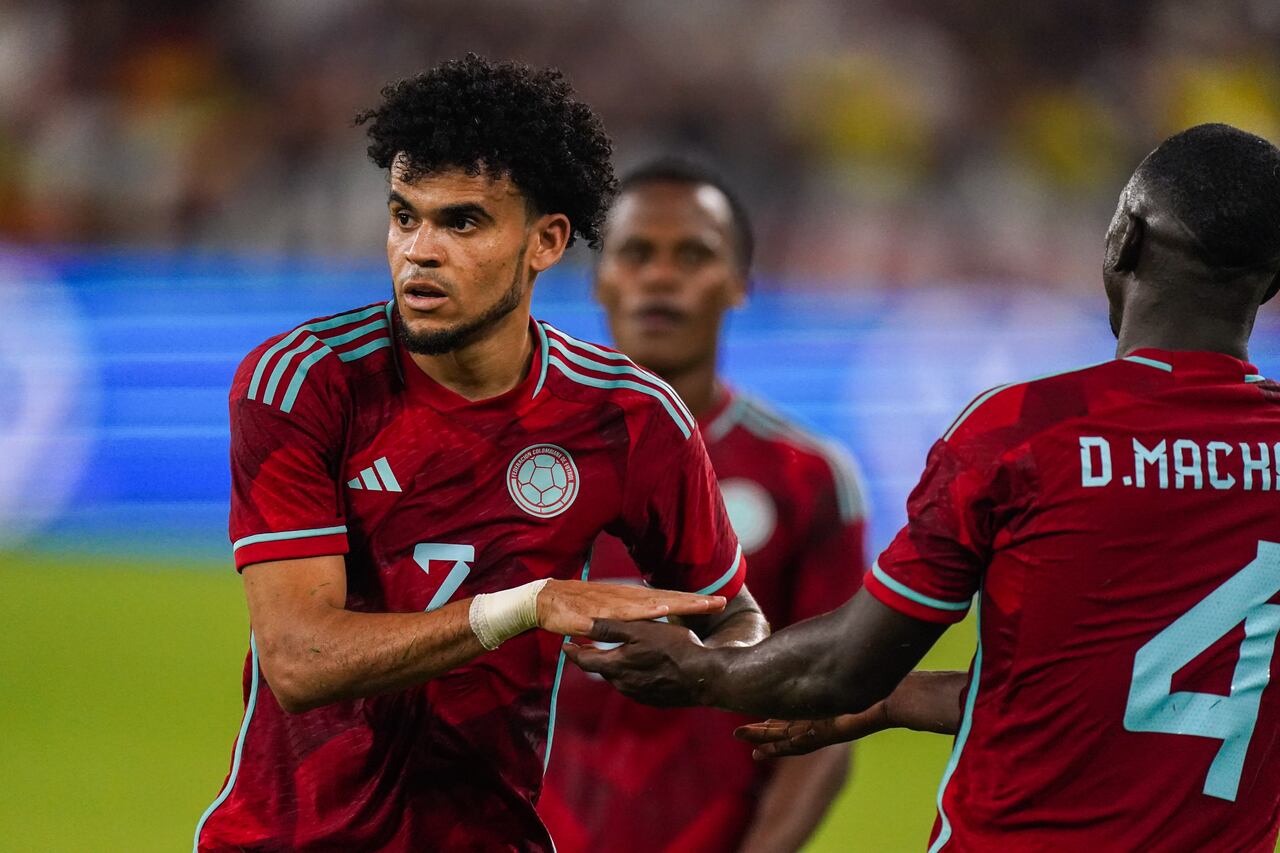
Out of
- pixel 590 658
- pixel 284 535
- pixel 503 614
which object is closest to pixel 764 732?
pixel 590 658

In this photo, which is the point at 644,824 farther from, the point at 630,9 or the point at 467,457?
the point at 630,9

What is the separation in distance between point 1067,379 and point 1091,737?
59cm

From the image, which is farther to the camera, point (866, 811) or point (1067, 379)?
point (866, 811)

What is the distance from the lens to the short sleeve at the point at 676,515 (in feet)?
10.8

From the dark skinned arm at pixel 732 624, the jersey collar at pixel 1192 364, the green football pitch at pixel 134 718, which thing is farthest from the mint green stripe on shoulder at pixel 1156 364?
the green football pitch at pixel 134 718

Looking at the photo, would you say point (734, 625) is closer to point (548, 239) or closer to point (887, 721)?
point (887, 721)

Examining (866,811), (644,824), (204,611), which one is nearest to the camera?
(644,824)

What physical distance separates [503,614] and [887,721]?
0.84 m

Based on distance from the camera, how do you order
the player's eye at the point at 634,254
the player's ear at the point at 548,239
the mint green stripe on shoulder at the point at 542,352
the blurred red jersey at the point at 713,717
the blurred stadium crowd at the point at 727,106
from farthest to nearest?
the blurred stadium crowd at the point at 727,106 < the player's eye at the point at 634,254 < the blurred red jersey at the point at 713,717 < the player's ear at the point at 548,239 < the mint green stripe on shoulder at the point at 542,352

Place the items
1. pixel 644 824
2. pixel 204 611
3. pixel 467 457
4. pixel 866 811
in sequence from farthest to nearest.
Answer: pixel 204 611
pixel 866 811
pixel 644 824
pixel 467 457

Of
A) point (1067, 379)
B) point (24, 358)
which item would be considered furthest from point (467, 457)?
point (24, 358)

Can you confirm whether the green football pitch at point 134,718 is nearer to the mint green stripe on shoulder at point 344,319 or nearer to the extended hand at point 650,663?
the extended hand at point 650,663

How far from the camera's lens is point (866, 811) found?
6.25 metres

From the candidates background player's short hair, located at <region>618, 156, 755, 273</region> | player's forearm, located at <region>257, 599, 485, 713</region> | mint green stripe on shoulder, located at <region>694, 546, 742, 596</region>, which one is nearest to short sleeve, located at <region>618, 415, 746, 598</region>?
mint green stripe on shoulder, located at <region>694, 546, 742, 596</region>
